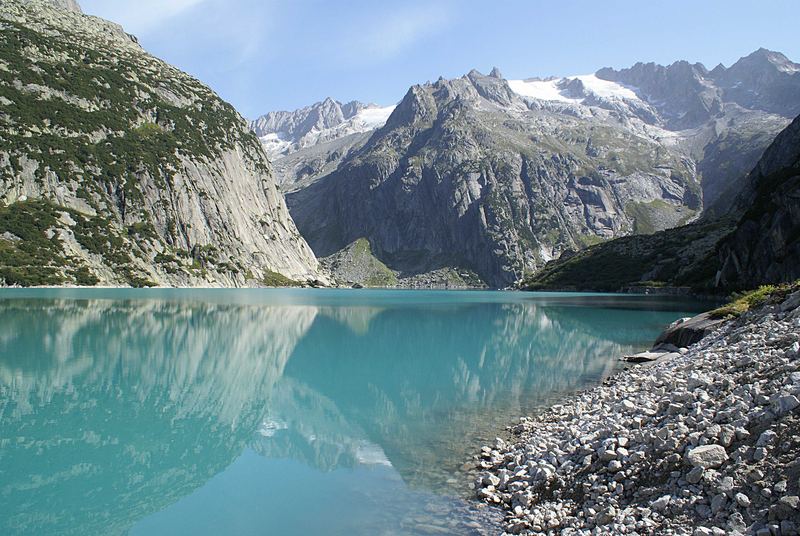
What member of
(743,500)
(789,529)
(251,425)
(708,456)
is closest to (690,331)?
(708,456)

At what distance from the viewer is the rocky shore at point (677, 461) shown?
971 cm

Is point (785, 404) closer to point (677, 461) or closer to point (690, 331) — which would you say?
point (677, 461)

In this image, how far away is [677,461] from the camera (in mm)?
11734

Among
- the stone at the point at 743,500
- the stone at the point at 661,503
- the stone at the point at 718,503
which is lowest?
the stone at the point at 661,503

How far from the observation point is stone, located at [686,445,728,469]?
10852mm

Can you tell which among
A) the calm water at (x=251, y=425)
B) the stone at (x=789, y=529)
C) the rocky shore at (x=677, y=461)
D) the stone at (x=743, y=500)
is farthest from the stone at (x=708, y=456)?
the calm water at (x=251, y=425)

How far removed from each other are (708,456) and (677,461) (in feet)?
2.77

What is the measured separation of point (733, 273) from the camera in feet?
395

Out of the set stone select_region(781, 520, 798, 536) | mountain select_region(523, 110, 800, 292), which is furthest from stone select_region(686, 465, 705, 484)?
mountain select_region(523, 110, 800, 292)

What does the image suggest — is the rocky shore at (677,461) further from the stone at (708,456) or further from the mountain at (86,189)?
the mountain at (86,189)

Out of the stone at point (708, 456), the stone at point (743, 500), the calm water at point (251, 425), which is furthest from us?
the calm water at point (251, 425)

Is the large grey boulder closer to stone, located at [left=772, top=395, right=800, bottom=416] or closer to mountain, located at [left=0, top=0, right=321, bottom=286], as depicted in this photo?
stone, located at [left=772, top=395, right=800, bottom=416]

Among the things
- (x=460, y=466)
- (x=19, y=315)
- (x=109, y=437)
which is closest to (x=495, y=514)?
(x=460, y=466)

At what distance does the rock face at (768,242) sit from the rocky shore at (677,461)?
92.6 metres
